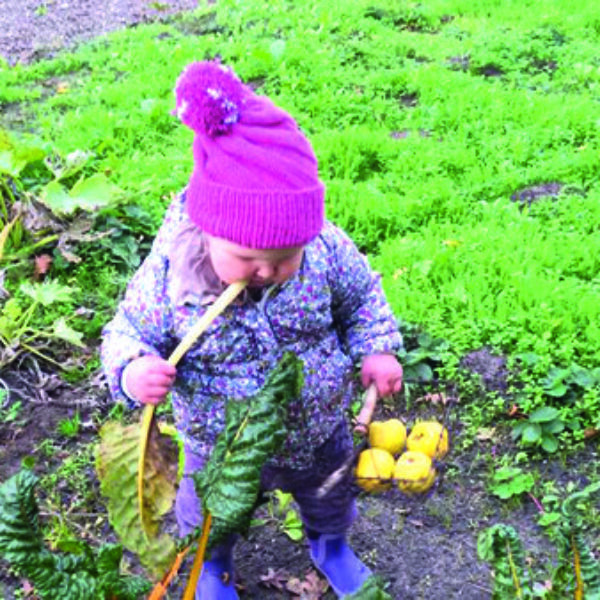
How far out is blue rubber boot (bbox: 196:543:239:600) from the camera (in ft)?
8.00

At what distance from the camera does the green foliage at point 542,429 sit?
2865 millimetres

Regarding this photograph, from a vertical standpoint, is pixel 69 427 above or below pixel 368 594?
below

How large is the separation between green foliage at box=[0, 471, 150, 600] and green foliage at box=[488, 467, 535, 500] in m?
1.46

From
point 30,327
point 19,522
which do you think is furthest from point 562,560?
point 30,327

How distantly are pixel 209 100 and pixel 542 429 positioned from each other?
1.64 metres

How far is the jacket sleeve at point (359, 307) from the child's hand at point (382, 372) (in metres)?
0.02

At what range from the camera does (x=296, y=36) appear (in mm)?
6383

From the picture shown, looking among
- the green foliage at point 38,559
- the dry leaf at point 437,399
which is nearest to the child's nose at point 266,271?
the green foliage at point 38,559

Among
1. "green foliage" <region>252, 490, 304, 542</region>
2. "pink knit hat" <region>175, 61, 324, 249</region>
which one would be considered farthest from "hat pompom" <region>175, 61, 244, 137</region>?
"green foliage" <region>252, 490, 304, 542</region>

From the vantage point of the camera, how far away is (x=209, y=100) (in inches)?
70.5

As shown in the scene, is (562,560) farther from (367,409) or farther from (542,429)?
(542,429)

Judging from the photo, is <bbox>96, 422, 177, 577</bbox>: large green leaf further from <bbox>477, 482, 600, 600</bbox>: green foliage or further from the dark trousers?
<bbox>477, 482, 600, 600</bbox>: green foliage

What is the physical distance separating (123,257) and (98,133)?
1419 mm

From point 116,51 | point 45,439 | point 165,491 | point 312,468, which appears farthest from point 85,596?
point 116,51
